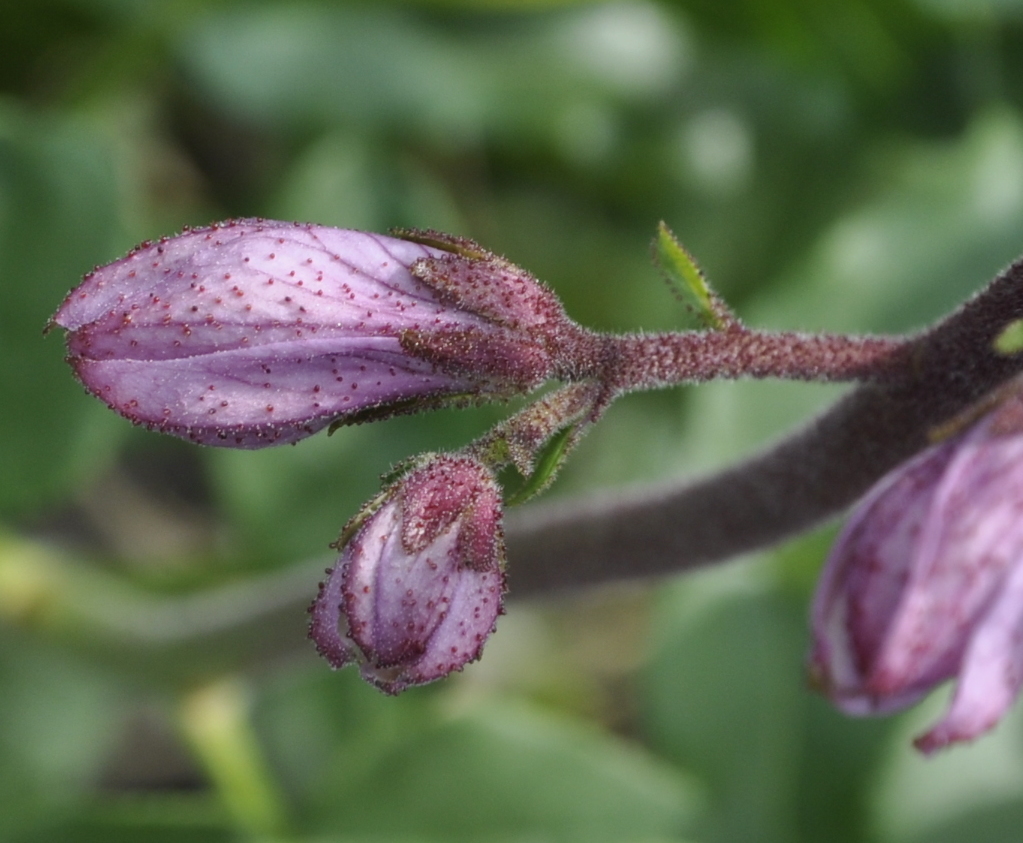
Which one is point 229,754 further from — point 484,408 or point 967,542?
point 967,542

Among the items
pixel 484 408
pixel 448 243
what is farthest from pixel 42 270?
pixel 448 243

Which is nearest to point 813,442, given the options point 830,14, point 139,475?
point 830,14

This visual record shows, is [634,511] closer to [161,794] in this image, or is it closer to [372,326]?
[372,326]

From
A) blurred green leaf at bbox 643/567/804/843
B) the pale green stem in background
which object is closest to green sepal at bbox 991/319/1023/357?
blurred green leaf at bbox 643/567/804/843

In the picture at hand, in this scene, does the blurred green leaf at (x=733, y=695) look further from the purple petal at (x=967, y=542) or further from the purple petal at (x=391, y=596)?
the purple petal at (x=391, y=596)

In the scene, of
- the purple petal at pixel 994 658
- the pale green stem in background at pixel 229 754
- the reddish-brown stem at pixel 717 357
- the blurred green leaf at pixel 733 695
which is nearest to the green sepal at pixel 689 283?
the reddish-brown stem at pixel 717 357

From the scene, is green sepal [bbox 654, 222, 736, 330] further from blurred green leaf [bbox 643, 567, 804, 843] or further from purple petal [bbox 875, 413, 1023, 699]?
blurred green leaf [bbox 643, 567, 804, 843]
